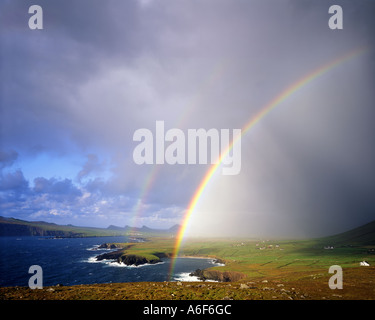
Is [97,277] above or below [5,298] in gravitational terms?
below

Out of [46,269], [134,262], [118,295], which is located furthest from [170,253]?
[118,295]

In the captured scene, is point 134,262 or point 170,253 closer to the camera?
point 134,262

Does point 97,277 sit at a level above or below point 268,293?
below

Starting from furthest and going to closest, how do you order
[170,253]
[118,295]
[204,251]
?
[204,251] < [170,253] < [118,295]
